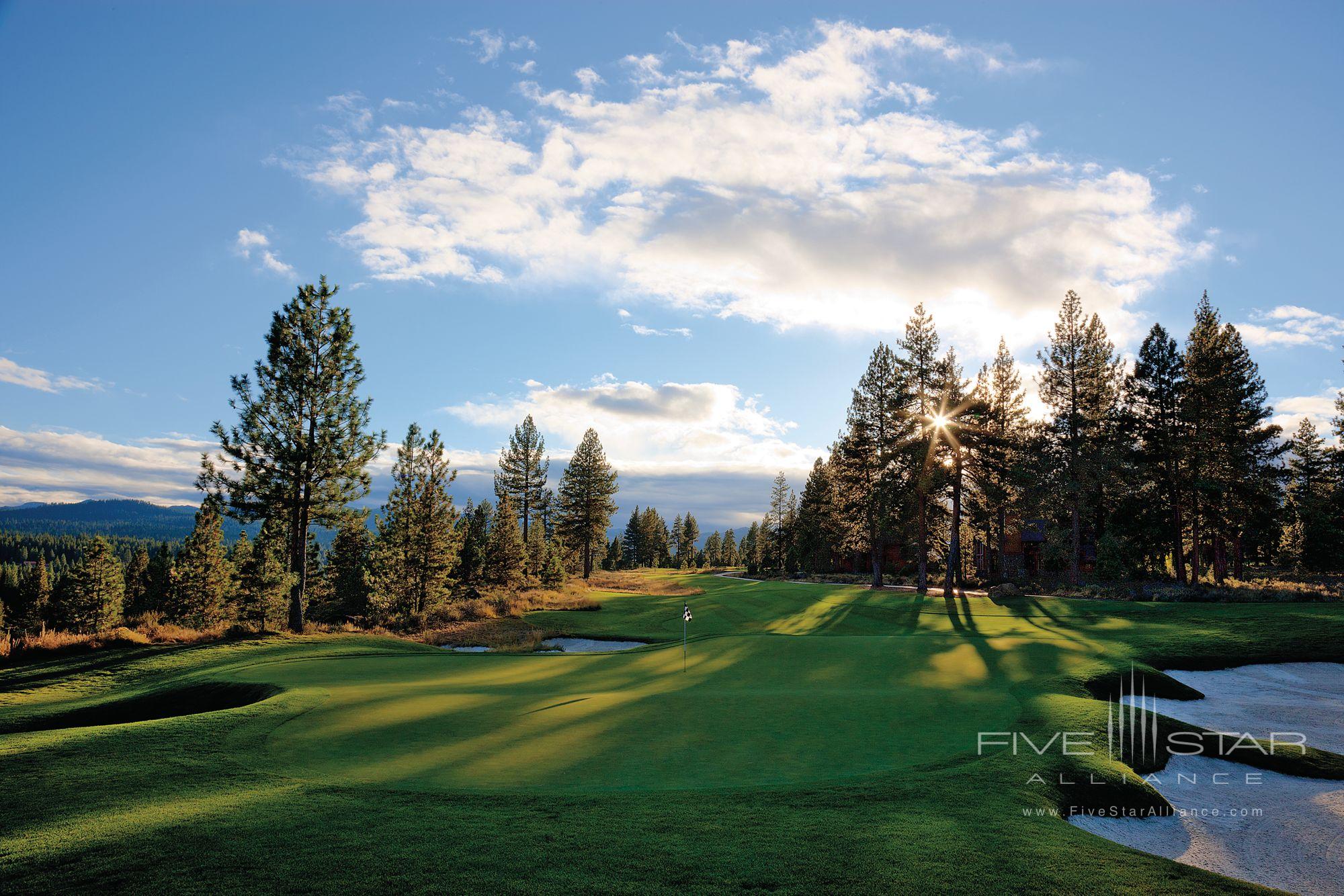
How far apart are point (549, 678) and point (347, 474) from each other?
52.1 feet

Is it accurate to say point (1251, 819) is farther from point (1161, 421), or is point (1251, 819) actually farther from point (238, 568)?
point (238, 568)

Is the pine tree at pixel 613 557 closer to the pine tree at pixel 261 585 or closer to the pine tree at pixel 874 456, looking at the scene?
the pine tree at pixel 874 456

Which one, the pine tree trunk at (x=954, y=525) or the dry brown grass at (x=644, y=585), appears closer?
the pine tree trunk at (x=954, y=525)

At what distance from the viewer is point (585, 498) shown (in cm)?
7231

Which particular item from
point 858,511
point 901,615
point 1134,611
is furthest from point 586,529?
point 1134,611

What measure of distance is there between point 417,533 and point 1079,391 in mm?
45906

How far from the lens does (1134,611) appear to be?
2880cm

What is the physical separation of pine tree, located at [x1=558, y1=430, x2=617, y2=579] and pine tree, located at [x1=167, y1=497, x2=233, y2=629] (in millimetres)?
34607

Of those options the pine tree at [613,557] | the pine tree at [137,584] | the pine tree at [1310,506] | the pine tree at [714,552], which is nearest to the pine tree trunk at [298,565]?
the pine tree at [137,584]

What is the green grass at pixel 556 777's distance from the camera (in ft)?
16.9

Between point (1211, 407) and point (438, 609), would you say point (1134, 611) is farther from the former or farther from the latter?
point (438, 609)

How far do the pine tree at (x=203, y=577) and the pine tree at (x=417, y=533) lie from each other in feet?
43.5

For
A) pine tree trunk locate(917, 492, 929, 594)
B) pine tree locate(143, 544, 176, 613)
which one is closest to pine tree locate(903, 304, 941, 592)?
pine tree trunk locate(917, 492, 929, 594)

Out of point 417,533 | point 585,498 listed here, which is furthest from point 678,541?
point 417,533
